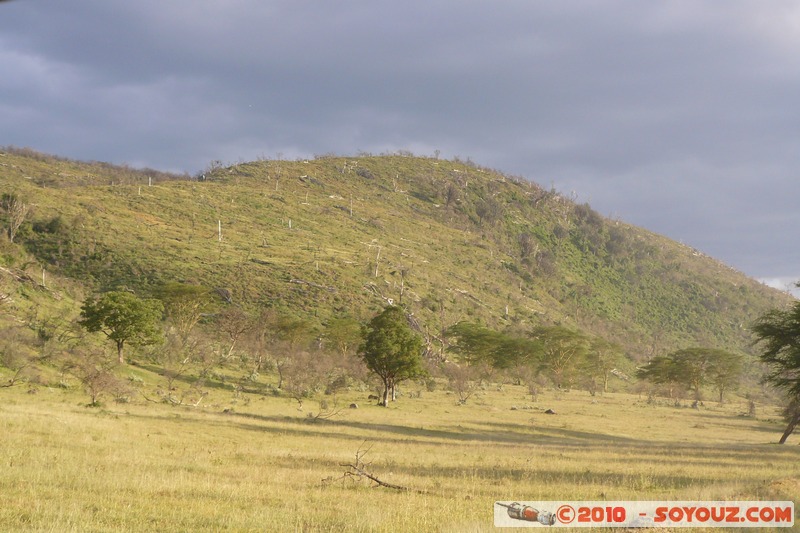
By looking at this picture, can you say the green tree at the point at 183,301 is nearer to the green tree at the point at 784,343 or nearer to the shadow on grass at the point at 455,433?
the shadow on grass at the point at 455,433

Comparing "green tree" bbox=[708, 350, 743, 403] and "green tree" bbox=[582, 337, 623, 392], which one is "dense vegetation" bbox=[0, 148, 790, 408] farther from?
"green tree" bbox=[708, 350, 743, 403]

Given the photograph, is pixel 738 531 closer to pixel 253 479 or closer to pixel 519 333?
pixel 253 479

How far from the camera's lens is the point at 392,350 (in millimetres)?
49406

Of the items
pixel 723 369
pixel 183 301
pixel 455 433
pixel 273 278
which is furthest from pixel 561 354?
pixel 455 433

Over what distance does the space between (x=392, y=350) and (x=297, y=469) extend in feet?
99.9

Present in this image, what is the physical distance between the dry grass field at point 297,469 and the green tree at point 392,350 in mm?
7184

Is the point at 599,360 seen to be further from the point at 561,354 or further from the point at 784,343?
the point at 784,343

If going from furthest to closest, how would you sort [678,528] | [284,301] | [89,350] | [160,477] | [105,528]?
1. [284,301]
2. [89,350]
3. [160,477]
4. [678,528]
5. [105,528]

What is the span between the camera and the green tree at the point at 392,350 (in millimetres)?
49906

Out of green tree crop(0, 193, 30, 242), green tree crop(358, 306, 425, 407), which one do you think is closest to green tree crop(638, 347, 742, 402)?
green tree crop(358, 306, 425, 407)

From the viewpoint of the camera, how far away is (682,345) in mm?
176000

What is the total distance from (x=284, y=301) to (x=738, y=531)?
88.0 metres

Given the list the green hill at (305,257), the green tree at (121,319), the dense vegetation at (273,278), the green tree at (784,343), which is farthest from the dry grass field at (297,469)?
the green hill at (305,257)

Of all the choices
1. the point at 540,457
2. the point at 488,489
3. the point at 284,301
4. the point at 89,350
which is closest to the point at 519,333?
the point at 284,301
